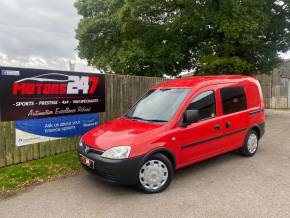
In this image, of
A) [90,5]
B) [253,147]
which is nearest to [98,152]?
[253,147]

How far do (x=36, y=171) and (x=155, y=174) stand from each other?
2.73 meters

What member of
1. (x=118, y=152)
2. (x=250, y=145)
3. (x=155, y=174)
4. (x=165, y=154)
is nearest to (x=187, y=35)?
(x=250, y=145)

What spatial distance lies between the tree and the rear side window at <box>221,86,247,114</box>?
7025 millimetres

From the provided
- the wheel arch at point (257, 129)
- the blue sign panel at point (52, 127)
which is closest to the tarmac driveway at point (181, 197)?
the wheel arch at point (257, 129)

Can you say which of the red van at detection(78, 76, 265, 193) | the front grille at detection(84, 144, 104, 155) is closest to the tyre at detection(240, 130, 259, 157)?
the red van at detection(78, 76, 265, 193)

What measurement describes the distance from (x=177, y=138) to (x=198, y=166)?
4.69 feet

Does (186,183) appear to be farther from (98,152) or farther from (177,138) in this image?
(98,152)

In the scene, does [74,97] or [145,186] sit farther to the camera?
[74,97]

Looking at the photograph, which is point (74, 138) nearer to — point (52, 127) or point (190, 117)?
point (52, 127)

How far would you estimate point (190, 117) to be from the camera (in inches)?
194

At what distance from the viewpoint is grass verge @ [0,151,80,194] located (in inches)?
203

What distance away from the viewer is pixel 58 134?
7027 millimetres

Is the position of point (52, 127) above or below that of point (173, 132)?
below

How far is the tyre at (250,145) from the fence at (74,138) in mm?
3948
